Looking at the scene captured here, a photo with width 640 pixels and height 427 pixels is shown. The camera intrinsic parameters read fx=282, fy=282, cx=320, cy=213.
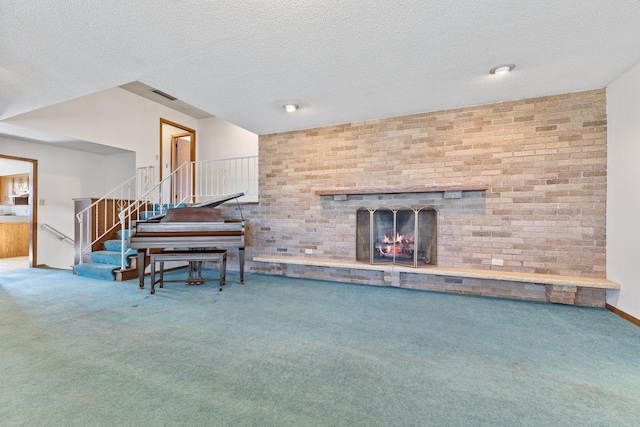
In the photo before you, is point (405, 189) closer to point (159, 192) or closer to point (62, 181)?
point (159, 192)

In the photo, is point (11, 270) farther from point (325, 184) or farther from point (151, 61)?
point (325, 184)

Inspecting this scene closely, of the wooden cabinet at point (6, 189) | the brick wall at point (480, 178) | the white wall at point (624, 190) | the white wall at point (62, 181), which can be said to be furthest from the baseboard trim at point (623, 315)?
the wooden cabinet at point (6, 189)

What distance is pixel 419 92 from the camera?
319 centimetres

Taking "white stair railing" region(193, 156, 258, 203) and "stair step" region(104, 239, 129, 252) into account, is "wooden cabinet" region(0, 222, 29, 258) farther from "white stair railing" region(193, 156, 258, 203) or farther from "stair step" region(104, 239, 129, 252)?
"white stair railing" region(193, 156, 258, 203)

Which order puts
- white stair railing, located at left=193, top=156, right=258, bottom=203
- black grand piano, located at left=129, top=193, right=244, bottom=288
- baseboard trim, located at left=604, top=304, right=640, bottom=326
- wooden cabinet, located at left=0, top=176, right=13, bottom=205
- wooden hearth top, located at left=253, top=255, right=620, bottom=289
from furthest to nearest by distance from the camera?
wooden cabinet, located at left=0, top=176, right=13, bottom=205
white stair railing, located at left=193, top=156, right=258, bottom=203
black grand piano, located at left=129, top=193, right=244, bottom=288
wooden hearth top, located at left=253, top=255, right=620, bottom=289
baseboard trim, located at left=604, top=304, right=640, bottom=326

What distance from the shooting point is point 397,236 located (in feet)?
13.2

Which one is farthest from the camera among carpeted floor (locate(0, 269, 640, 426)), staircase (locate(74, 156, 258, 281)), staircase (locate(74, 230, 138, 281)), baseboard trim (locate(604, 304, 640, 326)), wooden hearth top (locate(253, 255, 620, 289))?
staircase (locate(74, 156, 258, 281))

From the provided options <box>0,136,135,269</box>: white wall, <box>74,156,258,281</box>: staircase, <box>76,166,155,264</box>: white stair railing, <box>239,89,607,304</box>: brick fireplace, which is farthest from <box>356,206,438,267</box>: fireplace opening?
<box>0,136,135,269</box>: white wall

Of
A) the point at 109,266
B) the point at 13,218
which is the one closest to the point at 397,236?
the point at 109,266

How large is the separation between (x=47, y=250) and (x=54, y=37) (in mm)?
5025

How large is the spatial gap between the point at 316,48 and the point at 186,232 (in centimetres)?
285

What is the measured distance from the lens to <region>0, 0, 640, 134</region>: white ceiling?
6.14 ft

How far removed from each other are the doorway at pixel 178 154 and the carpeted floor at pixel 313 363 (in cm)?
372

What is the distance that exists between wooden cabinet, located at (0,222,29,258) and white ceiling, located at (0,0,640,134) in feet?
17.7
